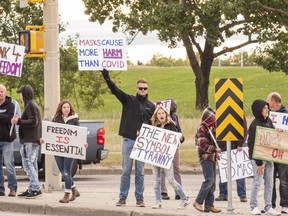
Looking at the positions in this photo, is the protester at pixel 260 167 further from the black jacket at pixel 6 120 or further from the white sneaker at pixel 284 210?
the black jacket at pixel 6 120

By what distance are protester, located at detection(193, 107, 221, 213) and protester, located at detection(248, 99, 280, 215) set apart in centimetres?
67

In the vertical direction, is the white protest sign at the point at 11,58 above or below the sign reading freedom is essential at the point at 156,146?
above

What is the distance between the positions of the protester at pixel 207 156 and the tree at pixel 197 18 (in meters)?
28.1

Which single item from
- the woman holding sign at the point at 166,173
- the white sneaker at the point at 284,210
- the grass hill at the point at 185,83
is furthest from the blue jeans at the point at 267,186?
the grass hill at the point at 185,83

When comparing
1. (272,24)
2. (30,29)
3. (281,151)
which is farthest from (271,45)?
(281,151)

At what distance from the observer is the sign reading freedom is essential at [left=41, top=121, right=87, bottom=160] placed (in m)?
17.8

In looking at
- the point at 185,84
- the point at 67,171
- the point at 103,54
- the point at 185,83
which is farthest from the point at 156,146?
the point at 185,83

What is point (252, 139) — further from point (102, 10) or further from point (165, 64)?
point (165, 64)

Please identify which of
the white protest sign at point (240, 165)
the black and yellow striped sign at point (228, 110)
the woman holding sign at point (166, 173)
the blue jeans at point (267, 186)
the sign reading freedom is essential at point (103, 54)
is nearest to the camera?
the black and yellow striped sign at point (228, 110)

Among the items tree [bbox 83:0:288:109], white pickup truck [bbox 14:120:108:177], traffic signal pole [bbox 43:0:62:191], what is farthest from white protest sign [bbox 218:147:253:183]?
tree [bbox 83:0:288:109]

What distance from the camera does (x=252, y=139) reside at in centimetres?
1565

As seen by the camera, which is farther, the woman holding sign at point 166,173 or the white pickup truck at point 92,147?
the white pickup truck at point 92,147

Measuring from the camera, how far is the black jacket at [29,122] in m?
18.1

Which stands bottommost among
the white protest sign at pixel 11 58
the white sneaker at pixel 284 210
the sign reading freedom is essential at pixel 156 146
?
the white sneaker at pixel 284 210
